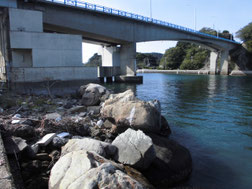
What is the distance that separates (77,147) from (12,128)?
2.85m

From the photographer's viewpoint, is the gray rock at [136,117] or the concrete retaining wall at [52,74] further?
the concrete retaining wall at [52,74]

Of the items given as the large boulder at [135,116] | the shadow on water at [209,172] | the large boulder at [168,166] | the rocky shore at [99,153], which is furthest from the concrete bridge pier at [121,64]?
the large boulder at [168,166]

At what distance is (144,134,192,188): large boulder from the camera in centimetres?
599

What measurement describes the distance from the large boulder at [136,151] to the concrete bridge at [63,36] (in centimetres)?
1526

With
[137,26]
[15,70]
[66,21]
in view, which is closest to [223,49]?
[137,26]

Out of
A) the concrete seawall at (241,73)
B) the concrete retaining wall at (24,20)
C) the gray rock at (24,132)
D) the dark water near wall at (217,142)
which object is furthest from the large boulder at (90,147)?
the concrete seawall at (241,73)

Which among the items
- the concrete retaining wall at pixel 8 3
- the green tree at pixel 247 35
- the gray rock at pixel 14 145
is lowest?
the gray rock at pixel 14 145

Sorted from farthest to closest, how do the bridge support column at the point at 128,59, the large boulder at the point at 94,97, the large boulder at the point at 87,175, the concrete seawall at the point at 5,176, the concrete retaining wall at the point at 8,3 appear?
the bridge support column at the point at 128,59 < the concrete retaining wall at the point at 8,3 < the large boulder at the point at 94,97 < the large boulder at the point at 87,175 < the concrete seawall at the point at 5,176

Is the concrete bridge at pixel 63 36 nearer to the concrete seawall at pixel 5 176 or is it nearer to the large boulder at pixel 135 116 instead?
the large boulder at pixel 135 116

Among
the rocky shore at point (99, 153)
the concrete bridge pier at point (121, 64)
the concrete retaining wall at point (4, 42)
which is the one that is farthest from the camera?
the concrete bridge pier at point (121, 64)

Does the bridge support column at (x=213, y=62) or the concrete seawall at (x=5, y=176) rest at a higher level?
the bridge support column at (x=213, y=62)

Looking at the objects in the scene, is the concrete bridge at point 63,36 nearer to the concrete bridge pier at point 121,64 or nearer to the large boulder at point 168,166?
the concrete bridge pier at point 121,64

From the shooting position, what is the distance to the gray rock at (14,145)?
5.71 m

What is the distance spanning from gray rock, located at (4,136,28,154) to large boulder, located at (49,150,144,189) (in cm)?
194
